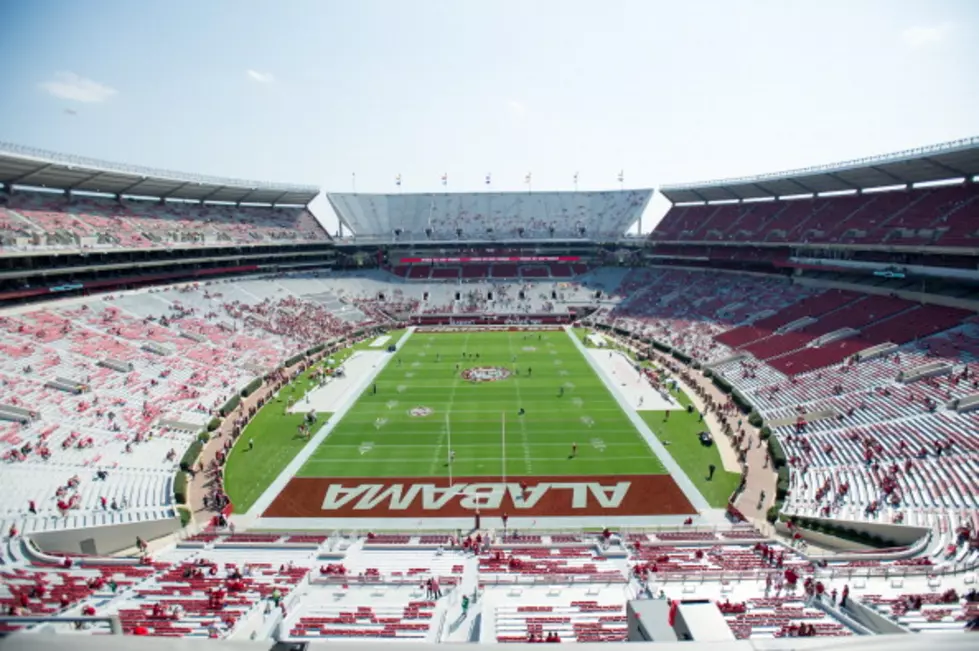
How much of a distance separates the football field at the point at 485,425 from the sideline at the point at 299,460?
33 cm

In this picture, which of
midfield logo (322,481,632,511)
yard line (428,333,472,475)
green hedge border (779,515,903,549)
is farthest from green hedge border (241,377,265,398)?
green hedge border (779,515,903,549)

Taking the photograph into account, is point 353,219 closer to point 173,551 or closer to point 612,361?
point 612,361

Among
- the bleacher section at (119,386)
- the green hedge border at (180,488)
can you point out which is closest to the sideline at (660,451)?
the green hedge border at (180,488)

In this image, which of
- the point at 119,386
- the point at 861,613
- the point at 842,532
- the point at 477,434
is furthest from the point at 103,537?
the point at 842,532

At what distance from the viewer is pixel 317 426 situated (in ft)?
88.9

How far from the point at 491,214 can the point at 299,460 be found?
5529 cm

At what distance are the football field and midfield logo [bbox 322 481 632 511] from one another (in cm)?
95

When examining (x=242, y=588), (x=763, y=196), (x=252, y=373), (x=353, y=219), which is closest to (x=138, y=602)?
(x=242, y=588)

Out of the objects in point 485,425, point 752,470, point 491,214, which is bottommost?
point 752,470

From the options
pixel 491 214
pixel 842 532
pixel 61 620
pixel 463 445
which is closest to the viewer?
pixel 61 620

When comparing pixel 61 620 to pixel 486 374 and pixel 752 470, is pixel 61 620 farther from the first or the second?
pixel 486 374

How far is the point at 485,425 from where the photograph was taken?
89.4 ft

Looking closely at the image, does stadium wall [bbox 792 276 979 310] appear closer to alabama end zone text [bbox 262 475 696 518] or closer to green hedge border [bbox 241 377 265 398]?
alabama end zone text [bbox 262 475 696 518]

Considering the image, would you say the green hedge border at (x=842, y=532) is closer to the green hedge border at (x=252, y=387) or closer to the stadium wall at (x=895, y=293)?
the stadium wall at (x=895, y=293)
